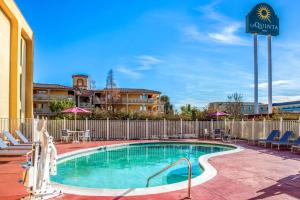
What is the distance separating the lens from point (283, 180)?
7.56 meters

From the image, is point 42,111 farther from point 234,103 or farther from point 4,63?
point 4,63

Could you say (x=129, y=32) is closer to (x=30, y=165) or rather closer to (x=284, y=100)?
(x=30, y=165)

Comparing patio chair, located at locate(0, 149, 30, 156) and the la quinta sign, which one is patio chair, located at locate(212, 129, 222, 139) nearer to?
the la quinta sign

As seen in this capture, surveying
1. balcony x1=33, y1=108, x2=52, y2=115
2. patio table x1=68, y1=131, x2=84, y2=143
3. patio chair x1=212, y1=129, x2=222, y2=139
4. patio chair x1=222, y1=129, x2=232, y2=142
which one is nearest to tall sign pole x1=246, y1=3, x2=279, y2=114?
patio chair x1=212, y1=129, x2=222, y2=139

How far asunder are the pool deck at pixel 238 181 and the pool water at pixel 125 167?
1286mm

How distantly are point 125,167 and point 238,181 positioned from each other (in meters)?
5.34

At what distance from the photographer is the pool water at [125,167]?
894cm

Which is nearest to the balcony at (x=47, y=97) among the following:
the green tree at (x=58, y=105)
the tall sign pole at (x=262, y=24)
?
the green tree at (x=58, y=105)

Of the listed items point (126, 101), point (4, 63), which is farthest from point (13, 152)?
point (126, 101)

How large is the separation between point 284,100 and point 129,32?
174 ft

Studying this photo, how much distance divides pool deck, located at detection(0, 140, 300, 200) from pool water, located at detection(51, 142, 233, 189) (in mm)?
1286

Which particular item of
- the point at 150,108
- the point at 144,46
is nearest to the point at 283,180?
the point at 144,46

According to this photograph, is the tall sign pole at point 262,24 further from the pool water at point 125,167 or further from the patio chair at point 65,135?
the patio chair at point 65,135

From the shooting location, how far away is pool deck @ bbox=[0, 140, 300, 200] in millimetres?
6125
